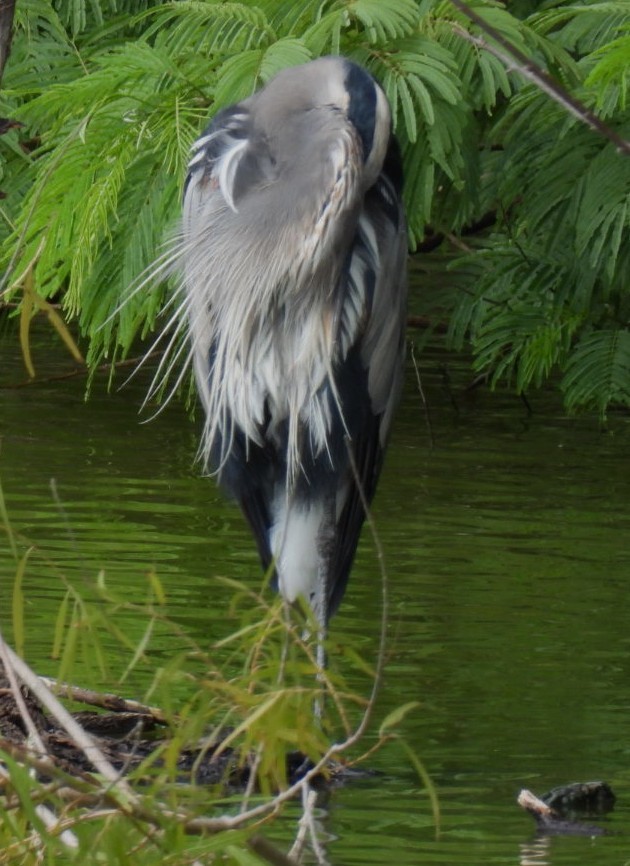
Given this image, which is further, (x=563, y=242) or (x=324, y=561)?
(x=563, y=242)

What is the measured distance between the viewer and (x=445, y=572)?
4949mm

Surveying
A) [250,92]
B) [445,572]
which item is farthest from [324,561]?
[250,92]

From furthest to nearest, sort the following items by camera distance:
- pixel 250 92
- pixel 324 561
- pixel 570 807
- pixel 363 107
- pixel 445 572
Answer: pixel 445 572
pixel 250 92
pixel 324 561
pixel 363 107
pixel 570 807

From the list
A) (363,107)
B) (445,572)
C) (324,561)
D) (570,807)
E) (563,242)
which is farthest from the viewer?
(563,242)

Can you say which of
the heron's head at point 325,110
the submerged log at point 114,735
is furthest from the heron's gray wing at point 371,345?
the submerged log at point 114,735

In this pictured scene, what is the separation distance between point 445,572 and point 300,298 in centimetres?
156

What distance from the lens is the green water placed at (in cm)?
317

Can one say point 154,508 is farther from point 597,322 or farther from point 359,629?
point 597,322

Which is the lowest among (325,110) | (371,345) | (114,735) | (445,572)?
(445,572)

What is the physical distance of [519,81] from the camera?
536cm

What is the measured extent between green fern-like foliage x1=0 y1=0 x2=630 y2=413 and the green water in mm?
650

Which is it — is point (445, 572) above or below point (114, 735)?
below

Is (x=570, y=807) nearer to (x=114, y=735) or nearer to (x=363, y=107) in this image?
(x=114, y=735)

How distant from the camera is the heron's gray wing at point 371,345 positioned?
144 inches
